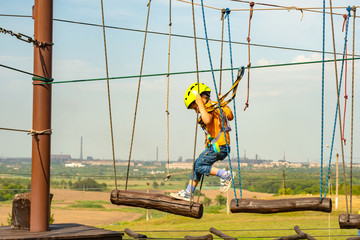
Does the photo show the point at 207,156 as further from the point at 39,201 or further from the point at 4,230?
the point at 4,230

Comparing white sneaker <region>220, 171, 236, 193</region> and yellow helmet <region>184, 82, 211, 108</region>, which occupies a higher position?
yellow helmet <region>184, 82, 211, 108</region>

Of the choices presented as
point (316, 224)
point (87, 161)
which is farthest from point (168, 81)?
point (87, 161)

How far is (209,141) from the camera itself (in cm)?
743

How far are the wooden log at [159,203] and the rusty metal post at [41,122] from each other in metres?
1.08

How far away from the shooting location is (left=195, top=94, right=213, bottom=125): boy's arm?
7207 millimetres

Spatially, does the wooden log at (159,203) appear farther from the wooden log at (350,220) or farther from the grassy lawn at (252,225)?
the grassy lawn at (252,225)

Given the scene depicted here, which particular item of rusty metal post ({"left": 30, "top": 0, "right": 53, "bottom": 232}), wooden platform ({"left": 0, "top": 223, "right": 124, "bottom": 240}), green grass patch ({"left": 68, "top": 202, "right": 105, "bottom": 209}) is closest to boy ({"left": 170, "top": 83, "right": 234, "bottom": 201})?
wooden platform ({"left": 0, "top": 223, "right": 124, "bottom": 240})

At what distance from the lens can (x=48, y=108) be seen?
6953mm

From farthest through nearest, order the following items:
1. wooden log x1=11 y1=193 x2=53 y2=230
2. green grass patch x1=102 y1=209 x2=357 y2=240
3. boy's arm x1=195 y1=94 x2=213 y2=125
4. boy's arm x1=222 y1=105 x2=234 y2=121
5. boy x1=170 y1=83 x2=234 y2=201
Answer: green grass patch x1=102 y1=209 x2=357 y2=240
boy's arm x1=222 y1=105 x2=234 y2=121
boy x1=170 y1=83 x2=234 y2=201
boy's arm x1=195 y1=94 x2=213 y2=125
wooden log x1=11 y1=193 x2=53 y2=230

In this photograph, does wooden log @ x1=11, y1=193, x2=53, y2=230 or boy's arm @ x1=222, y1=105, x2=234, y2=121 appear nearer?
wooden log @ x1=11, y1=193, x2=53, y2=230

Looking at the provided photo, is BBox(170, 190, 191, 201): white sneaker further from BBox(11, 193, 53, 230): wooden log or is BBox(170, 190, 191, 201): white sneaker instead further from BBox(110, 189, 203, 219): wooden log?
BBox(11, 193, 53, 230): wooden log

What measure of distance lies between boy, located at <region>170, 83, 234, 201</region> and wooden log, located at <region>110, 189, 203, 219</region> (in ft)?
0.80

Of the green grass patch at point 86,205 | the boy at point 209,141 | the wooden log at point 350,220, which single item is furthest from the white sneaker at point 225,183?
the green grass patch at point 86,205

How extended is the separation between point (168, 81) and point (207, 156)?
4.21 ft
